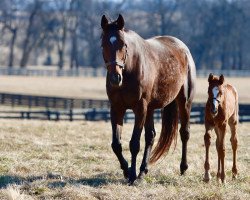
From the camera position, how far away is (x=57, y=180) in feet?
28.2

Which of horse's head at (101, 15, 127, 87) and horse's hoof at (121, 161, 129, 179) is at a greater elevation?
horse's head at (101, 15, 127, 87)

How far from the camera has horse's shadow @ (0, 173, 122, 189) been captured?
8.23 m

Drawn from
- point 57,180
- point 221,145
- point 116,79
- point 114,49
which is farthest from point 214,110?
point 57,180

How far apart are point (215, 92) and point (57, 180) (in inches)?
102

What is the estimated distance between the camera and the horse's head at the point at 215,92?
832 cm

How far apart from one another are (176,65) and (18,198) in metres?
3.69

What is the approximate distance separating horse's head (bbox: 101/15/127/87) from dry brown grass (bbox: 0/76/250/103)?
4073 cm

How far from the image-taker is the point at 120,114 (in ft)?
28.2

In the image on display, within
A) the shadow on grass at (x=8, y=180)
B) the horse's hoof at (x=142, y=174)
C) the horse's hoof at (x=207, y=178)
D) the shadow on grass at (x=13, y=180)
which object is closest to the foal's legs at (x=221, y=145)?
the horse's hoof at (x=207, y=178)

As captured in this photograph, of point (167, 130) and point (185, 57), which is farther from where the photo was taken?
point (185, 57)

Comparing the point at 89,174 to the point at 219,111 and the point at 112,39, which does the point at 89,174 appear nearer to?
the point at 219,111

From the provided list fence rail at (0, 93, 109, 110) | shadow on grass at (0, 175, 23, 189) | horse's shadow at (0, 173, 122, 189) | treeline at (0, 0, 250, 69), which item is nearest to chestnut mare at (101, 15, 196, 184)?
horse's shadow at (0, 173, 122, 189)

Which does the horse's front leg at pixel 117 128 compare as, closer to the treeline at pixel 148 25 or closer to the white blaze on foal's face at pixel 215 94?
the white blaze on foal's face at pixel 215 94

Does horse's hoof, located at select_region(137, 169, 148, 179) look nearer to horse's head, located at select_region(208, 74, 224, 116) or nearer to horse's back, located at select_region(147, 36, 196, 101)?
horse's head, located at select_region(208, 74, 224, 116)
